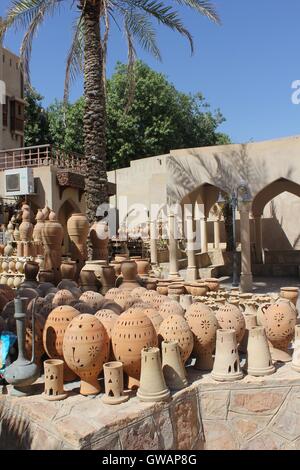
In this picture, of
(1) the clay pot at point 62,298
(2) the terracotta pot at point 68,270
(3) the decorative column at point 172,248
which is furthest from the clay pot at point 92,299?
(3) the decorative column at point 172,248

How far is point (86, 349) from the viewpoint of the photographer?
13.1 ft

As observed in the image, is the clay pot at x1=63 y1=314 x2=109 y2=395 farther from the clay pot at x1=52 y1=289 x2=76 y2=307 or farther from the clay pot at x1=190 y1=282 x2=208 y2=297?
the clay pot at x1=190 y1=282 x2=208 y2=297

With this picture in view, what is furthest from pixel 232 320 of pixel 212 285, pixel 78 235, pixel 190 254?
pixel 190 254

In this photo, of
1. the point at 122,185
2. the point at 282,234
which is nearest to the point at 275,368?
the point at 282,234

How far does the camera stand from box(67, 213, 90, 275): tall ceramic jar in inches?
312

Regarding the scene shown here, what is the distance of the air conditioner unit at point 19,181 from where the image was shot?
15797mm

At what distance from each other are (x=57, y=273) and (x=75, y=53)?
5.92 meters

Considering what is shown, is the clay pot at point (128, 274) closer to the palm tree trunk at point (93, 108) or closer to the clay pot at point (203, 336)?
the palm tree trunk at point (93, 108)

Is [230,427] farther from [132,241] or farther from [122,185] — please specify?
[122,185]

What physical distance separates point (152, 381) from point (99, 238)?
4739 mm

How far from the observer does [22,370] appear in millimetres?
4004

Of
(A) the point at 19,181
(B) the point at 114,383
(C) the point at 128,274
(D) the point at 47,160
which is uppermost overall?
(D) the point at 47,160

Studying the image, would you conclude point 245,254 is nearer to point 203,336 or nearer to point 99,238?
point 99,238

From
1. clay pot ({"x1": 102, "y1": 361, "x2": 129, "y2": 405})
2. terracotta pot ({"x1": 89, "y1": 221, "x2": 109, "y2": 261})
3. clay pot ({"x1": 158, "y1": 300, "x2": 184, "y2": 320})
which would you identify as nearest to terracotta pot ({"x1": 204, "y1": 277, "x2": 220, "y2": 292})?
terracotta pot ({"x1": 89, "y1": 221, "x2": 109, "y2": 261})
